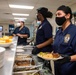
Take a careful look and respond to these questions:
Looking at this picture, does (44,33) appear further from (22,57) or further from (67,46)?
(67,46)

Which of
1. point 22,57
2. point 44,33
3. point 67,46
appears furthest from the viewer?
point 44,33

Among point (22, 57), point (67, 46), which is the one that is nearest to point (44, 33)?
point (22, 57)

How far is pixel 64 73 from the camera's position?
2.06m

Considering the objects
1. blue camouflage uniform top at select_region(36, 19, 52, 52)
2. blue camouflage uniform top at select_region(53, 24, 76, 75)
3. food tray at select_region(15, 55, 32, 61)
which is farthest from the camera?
blue camouflage uniform top at select_region(36, 19, 52, 52)

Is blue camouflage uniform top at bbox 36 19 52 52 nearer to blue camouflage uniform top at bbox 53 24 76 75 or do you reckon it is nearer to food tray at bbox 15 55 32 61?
food tray at bbox 15 55 32 61

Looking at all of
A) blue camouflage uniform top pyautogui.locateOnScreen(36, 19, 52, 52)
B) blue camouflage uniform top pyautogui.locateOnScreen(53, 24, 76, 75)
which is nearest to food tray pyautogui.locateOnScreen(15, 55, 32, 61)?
blue camouflage uniform top pyautogui.locateOnScreen(36, 19, 52, 52)

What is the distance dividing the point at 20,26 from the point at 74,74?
3.30 meters

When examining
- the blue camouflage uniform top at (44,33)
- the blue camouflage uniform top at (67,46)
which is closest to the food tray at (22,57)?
the blue camouflage uniform top at (44,33)

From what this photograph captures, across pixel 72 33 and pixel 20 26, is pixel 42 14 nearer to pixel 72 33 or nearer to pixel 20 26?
pixel 72 33

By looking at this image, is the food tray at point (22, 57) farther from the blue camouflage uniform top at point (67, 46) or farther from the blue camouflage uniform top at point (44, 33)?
the blue camouflage uniform top at point (67, 46)

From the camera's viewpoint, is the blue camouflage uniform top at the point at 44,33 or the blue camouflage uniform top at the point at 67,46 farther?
the blue camouflage uniform top at the point at 44,33

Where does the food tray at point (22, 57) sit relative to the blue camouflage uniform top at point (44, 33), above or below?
below

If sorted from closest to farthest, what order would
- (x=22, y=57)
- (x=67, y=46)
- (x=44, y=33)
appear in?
(x=67, y=46) < (x=22, y=57) < (x=44, y=33)

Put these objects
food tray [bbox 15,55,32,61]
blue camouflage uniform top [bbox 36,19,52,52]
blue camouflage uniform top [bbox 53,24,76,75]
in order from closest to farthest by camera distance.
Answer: blue camouflage uniform top [bbox 53,24,76,75], food tray [bbox 15,55,32,61], blue camouflage uniform top [bbox 36,19,52,52]
